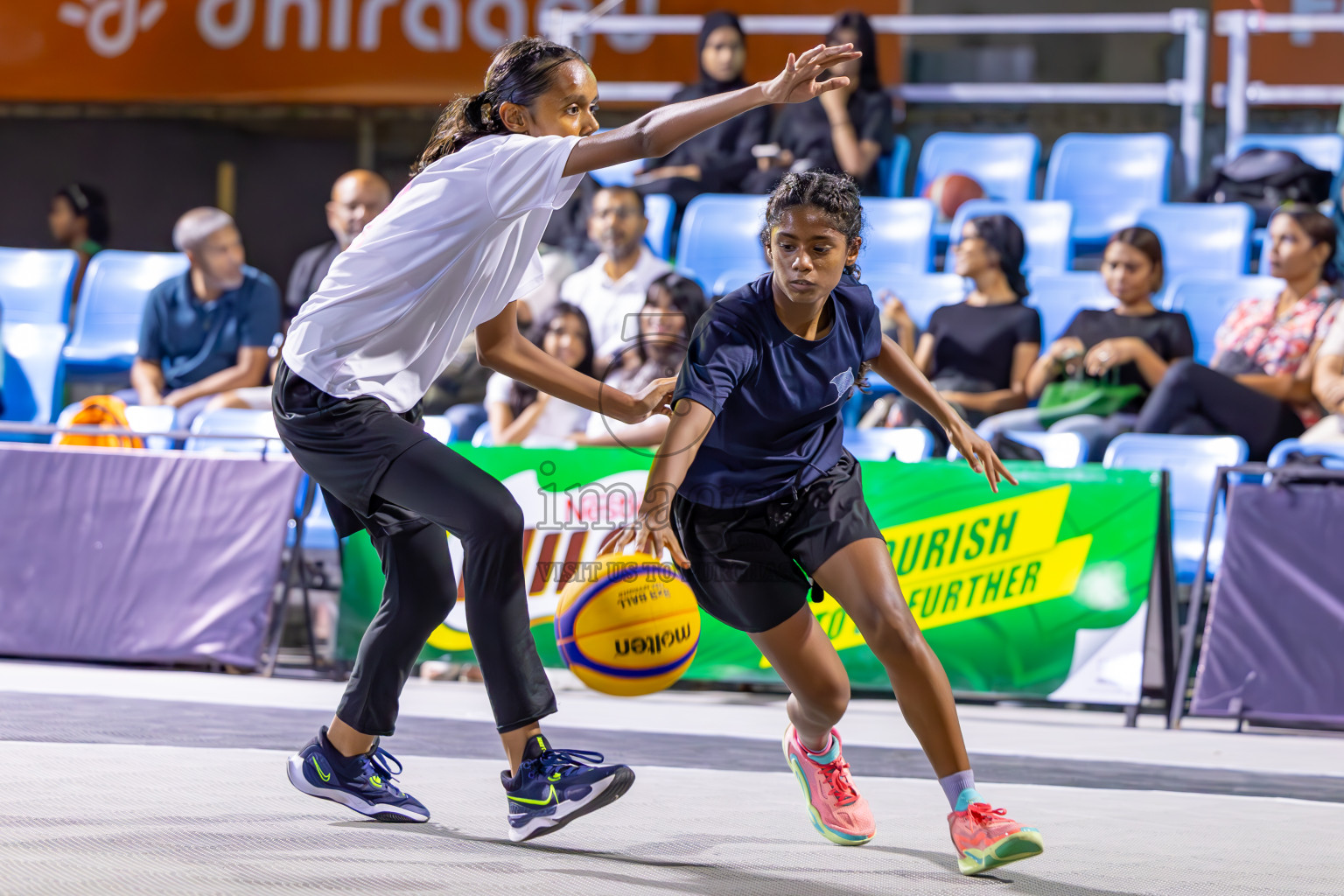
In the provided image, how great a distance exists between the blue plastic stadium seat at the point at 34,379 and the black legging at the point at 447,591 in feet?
19.5

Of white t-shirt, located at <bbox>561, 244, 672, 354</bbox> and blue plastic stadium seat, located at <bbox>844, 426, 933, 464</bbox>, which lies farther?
white t-shirt, located at <bbox>561, 244, 672, 354</bbox>

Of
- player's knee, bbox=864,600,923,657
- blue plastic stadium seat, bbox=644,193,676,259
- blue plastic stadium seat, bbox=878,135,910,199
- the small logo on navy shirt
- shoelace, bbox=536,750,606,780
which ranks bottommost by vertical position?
shoelace, bbox=536,750,606,780

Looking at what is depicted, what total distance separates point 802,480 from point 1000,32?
870 centimetres

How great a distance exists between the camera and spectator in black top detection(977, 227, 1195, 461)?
7.70 meters

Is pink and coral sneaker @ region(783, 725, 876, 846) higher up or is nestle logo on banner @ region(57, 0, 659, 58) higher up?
nestle logo on banner @ region(57, 0, 659, 58)

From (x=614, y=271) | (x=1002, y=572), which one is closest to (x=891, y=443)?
(x=1002, y=572)

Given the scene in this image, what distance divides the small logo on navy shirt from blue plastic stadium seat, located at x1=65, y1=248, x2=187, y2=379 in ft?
23.0

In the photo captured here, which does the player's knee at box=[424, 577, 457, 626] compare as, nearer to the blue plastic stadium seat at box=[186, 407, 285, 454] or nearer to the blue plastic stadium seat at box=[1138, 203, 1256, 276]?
the blue plastic stadium seat at box=[186, 407, 285, 454]

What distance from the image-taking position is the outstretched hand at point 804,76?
2959mm

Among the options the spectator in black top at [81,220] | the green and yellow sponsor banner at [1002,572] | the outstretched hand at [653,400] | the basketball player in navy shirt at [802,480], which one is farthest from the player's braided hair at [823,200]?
the spectator in black top at [81,220]

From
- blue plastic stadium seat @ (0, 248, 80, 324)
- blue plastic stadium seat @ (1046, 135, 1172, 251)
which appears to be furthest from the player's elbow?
blue plastic stadium seat @ (0, 248, 80, 324)

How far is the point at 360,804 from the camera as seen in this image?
3.65 meters

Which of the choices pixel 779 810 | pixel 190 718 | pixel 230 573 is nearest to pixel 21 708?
pixel 190 718

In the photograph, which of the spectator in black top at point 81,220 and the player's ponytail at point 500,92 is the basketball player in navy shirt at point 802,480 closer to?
the player's ponytail at point 500,92
